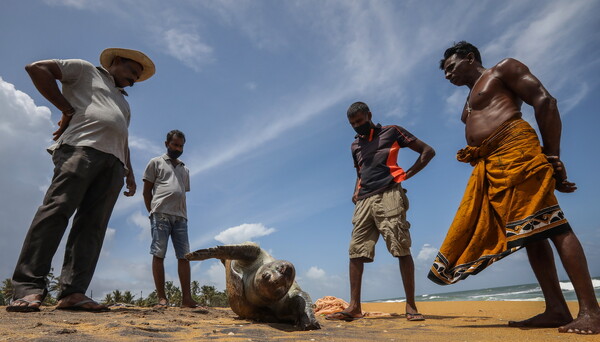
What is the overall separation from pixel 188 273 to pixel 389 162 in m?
3.14

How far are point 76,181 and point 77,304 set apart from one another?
1165 millimetres

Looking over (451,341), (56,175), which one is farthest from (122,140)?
(451,341)

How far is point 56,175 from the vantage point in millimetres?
3496

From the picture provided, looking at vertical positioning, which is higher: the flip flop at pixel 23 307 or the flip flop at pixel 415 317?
the flip flop at pixel 23 307

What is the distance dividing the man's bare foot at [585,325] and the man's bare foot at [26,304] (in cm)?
415

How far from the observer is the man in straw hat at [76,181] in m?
3.30

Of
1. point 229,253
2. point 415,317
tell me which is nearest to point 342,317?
point 415,317

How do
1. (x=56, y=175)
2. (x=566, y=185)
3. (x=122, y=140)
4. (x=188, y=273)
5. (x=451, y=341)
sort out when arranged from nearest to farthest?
1. (x=451, y=341)
2. (x=566, y=185)
3. (x=56, y=175)
4. (x=122, y=140)
5. (x=188, y=273)

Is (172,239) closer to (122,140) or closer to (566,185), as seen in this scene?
(122,140)

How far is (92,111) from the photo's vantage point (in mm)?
3742

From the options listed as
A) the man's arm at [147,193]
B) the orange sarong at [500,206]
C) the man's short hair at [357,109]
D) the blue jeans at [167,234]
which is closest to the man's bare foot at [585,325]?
the orange sarong at [500,206]

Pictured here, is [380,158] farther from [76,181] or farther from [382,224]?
[76,181]

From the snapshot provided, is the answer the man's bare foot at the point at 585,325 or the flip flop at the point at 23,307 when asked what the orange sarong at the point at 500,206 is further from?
the flip flop at the point at 23,307

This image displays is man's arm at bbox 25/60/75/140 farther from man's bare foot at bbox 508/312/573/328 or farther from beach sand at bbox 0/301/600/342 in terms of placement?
man's bare foot at bbox 508/312/573/328
